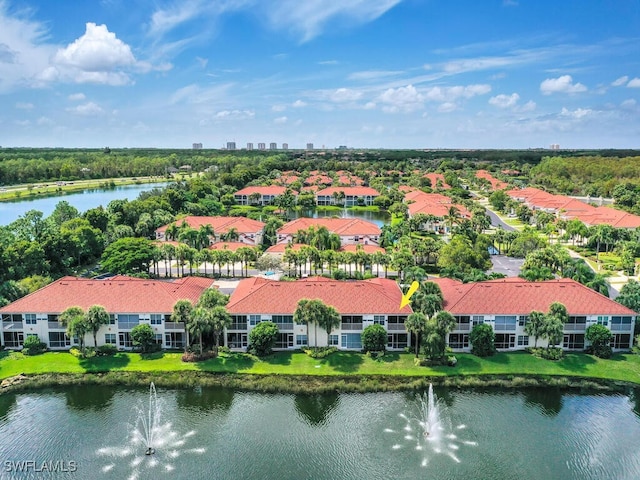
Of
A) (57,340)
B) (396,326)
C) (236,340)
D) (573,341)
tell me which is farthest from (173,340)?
(573,341)

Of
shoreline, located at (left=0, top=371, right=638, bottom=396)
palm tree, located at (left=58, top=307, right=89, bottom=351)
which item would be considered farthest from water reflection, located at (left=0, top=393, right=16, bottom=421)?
palm tree, located at (left=58, top=307, right=89, bottom=351)

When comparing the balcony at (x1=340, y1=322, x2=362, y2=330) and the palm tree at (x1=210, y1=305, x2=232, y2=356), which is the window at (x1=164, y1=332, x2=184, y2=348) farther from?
the balcony at (x1=340, y1=322, x2=362, y2=330)

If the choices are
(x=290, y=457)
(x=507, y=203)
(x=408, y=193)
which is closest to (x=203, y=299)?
(x=290, y=457)

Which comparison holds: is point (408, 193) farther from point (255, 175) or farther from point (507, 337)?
point (507, 337)

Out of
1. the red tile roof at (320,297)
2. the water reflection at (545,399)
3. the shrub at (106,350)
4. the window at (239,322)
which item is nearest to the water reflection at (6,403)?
the shrub at (106,350)

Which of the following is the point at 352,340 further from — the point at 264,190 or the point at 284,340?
the point at 264,190

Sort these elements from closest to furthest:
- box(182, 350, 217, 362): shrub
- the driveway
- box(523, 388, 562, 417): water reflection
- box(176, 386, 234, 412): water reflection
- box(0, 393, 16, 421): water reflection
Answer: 1. box(0, 393, 16, 421): water reflection
2. box(523, 388, 562, 417): water reflection
3. box(176, 386, 234, 412): water reflection
4. box(182, 350, 217, 362): shrub
5. the driveway
